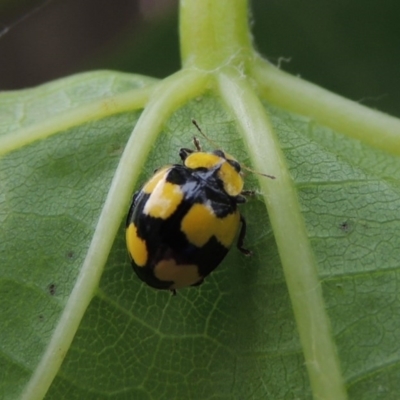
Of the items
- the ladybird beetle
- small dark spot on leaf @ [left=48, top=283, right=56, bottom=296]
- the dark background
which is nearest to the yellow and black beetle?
the ladybird beetle

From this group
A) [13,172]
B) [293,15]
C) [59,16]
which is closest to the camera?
[13,172]

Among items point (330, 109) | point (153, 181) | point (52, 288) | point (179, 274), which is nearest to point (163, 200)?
point (153, 181)

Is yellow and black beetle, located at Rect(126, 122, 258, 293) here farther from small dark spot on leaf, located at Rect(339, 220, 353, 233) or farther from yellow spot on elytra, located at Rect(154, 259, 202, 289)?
small dark spot on leaf, located at Rect(339, 220, 353, 233)

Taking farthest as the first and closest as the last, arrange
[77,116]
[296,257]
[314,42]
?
[314,42], [77,116], [296,257]

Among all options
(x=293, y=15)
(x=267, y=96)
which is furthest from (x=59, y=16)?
(x=267, y=96)

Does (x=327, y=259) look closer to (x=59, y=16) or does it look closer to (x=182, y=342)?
(x=182, y=342)

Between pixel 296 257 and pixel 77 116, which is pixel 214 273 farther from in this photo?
pixel 77 116
